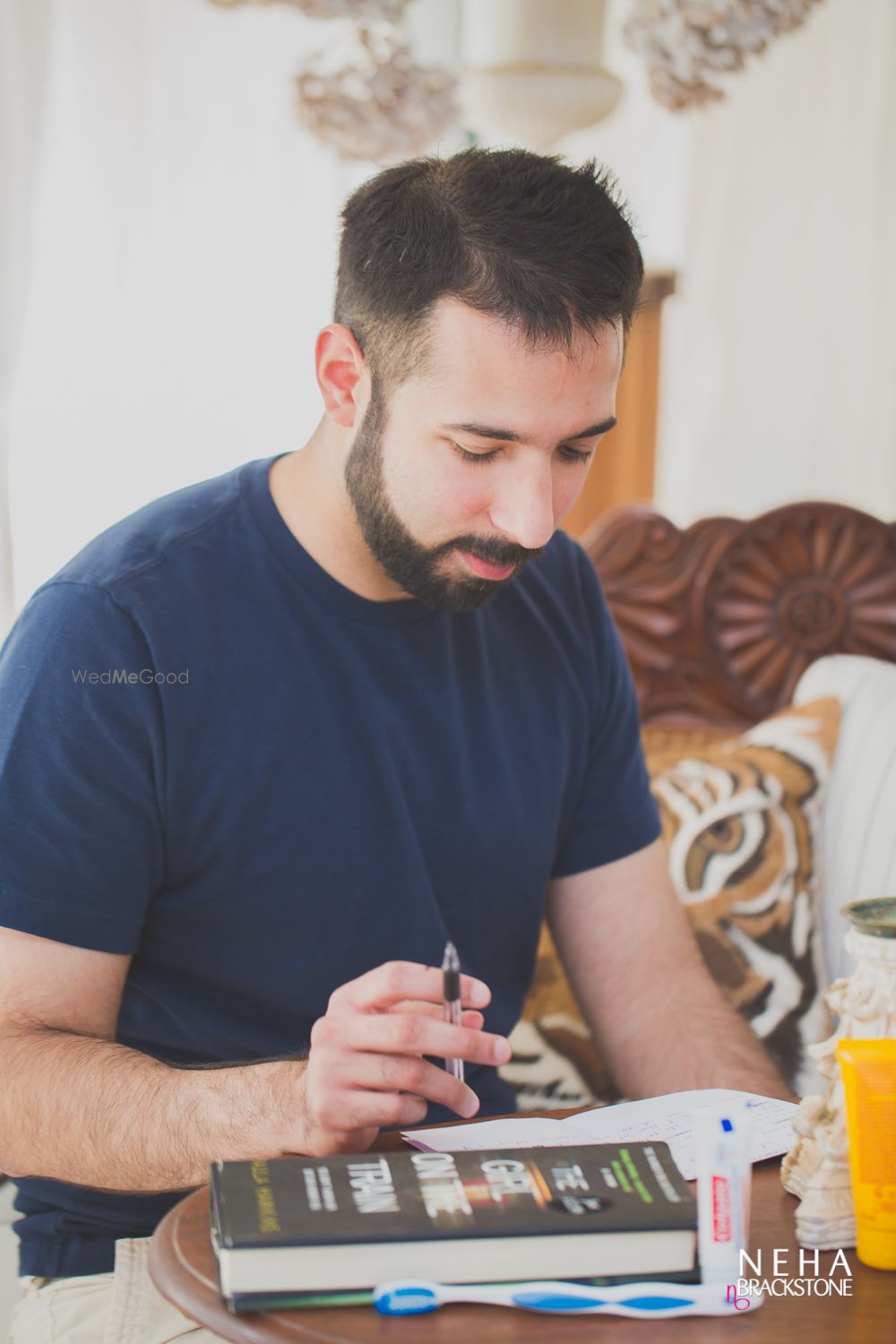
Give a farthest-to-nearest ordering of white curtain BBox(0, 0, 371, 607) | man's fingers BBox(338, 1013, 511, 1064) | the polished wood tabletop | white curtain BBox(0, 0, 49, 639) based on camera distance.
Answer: white curtain BBox(0, 0, 371, 607) → white curtain BBox(0, 0, 49, 639) → man's fingers BBox(338, 1013, 511, 1064) → the polished wood tabletop

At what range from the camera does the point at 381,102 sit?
2074mm

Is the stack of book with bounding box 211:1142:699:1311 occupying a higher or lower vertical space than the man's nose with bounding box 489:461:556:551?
lower

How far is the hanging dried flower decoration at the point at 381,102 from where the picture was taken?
81.4 inches

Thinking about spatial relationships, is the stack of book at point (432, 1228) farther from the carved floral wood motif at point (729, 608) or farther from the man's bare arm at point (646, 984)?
the carved floral wood motif at point (729, 608)

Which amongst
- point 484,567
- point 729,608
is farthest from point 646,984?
point 729,608

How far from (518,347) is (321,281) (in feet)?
4.45

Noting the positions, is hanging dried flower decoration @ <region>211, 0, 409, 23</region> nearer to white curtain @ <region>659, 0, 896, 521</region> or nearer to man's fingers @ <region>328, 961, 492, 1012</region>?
white curtain @ <region>659, 0, 896, 521</region>

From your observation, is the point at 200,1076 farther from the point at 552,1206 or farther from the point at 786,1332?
the point at 786,1332

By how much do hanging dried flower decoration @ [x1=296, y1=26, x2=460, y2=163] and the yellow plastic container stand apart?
163 centimetres

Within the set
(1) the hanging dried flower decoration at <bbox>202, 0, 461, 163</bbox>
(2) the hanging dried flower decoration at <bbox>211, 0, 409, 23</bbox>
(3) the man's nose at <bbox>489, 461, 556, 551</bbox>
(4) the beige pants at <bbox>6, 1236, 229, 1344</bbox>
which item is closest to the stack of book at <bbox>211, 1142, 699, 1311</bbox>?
(4) the beige pants at <bbox>6, 1236, 229, 1344</bbox>

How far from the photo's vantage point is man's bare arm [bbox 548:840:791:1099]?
1394mm

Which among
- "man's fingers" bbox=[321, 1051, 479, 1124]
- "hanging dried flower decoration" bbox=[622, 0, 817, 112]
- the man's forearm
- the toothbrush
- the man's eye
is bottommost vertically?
the man's forearm

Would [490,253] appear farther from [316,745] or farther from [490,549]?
[316,745]

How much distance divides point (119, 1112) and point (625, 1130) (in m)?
0.37
